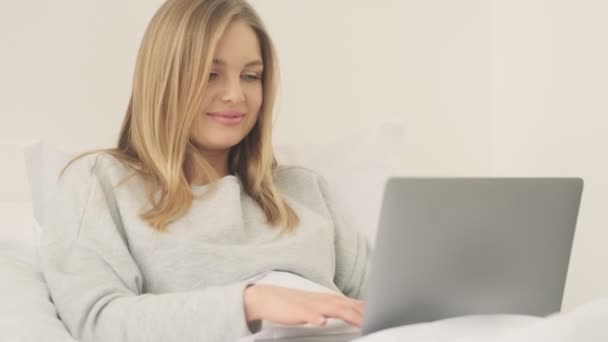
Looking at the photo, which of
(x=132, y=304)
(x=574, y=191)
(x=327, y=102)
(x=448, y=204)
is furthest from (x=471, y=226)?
(x=327, y=102)

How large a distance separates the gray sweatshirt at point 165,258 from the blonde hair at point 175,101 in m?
0.03

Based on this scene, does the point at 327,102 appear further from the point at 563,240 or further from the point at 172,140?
the point at 563,240

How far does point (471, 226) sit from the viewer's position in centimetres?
80

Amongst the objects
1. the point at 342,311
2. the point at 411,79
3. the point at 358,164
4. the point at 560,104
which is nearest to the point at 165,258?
the point at 342,311

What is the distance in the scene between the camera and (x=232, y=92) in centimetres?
125

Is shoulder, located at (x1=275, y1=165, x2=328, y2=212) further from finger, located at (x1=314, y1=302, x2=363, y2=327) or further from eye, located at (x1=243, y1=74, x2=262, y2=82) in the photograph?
finger, located at (x1=314, y1=302, x2=363, y2=327)

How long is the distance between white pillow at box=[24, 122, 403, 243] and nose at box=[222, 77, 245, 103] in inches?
9.4

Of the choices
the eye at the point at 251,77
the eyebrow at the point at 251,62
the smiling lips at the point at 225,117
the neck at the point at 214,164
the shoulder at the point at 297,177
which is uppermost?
the eyebrow at the point at 251,62

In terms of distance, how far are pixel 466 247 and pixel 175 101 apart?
59 centimetres

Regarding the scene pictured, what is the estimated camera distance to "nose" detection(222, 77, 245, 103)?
1248 millimetres

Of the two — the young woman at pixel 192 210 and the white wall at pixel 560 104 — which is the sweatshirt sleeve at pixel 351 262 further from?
the white wall at pixel 560 104

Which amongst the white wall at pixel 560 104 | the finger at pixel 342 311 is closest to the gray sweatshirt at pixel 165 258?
the finger at pixel 342 311

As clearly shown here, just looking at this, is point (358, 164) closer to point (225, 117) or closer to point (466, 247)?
point (225, 117)

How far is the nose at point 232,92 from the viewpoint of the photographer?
1.25m
